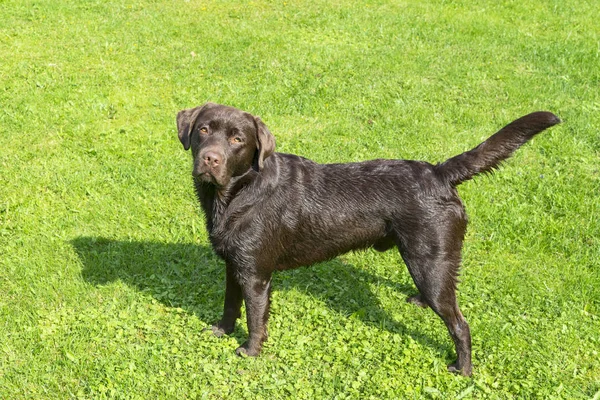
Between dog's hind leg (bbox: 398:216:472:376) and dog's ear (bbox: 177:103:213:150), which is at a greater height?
dog's ear (bbox: 177:103:213:150)

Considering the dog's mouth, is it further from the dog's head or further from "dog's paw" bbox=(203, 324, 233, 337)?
"dog's paw" bbox=(203, 324, 233, 337)

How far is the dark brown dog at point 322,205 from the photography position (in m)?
4.13

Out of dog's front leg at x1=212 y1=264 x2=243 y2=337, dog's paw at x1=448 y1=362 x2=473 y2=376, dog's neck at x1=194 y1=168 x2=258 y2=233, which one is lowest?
dog's paw at x1=448 y1=362 x2=473 y2=376

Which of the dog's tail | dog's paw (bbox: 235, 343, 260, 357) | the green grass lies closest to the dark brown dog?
the dog's tail

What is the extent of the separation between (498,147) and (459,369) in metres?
1.73

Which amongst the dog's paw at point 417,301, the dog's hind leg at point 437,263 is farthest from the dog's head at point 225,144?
the dog's paw at point 417,301

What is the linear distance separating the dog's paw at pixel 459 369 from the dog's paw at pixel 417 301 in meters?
0.71

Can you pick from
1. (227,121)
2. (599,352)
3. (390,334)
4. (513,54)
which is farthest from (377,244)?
(513,54)

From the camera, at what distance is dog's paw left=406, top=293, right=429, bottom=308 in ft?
17.0

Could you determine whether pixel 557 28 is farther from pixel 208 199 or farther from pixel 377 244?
pixel 208 199

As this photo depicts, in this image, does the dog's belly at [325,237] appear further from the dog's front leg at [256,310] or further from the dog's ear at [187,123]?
the dog's ear at [187,123]

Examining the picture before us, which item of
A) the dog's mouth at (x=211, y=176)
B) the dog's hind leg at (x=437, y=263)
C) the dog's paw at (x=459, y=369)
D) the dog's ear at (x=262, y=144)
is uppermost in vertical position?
the dog's ear at (x=262, y=144)

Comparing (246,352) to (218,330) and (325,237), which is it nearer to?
(218,330)

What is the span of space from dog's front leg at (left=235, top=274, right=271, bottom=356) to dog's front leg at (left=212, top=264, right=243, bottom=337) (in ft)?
0.82
